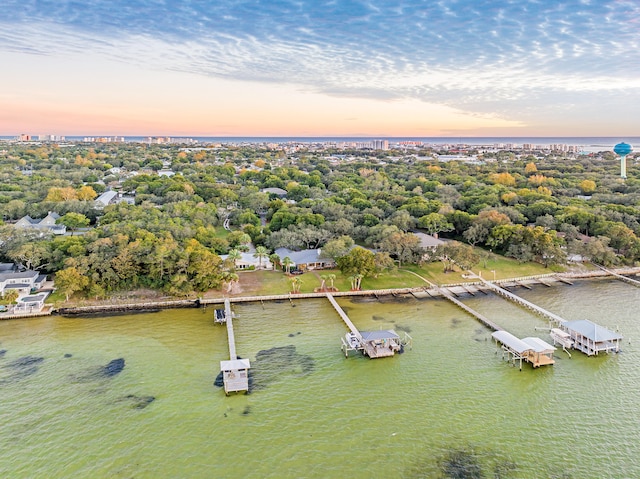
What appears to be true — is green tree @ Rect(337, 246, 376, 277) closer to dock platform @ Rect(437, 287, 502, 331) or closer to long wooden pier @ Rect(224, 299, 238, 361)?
dock platform @ Rect(437, 287, 502, 331)

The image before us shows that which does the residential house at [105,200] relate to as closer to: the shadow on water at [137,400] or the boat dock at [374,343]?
the shadow on water at [137,400]

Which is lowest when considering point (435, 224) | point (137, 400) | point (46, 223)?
point (137, 400)

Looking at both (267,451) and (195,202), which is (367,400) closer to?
(267,451)

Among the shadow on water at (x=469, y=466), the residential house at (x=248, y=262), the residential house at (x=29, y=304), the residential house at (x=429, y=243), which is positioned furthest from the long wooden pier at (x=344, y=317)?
the residential house at (x=29, y=304)

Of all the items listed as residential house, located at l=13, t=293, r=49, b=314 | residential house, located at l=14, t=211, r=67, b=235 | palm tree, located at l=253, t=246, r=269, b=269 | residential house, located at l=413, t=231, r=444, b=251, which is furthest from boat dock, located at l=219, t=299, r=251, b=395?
residential house, located at l=14, t=211, r=67, b=235

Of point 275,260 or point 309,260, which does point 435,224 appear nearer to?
point 309,260

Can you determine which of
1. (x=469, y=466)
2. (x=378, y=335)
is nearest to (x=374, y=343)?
(x=378, y=335)
